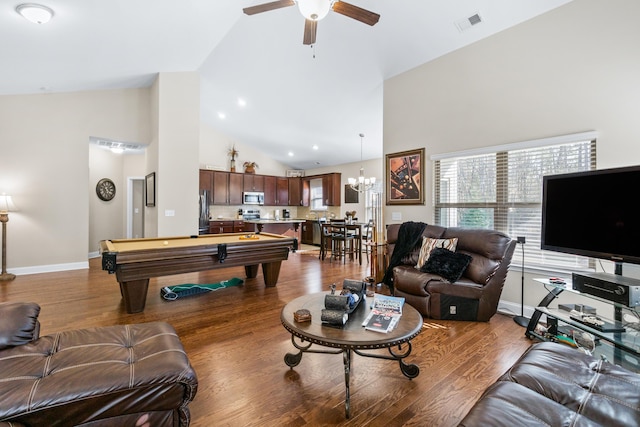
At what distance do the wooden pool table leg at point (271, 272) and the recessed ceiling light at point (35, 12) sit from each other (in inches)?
143

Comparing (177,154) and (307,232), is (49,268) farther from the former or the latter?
(307,232)

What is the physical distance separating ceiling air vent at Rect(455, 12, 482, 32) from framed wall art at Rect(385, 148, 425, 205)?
5.07 ft

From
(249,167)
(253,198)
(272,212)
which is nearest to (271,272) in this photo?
(253,198)

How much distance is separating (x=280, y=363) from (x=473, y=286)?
6.96 feet

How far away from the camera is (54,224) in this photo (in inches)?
199

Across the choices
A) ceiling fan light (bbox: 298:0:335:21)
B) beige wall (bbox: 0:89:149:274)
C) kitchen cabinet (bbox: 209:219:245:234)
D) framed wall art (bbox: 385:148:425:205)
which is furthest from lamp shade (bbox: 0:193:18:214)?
framed wall art (bbox: 385:148:425:205)

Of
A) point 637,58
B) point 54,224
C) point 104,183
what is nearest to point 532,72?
point 637,58

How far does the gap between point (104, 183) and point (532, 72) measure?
8613mm

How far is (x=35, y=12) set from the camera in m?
2.74

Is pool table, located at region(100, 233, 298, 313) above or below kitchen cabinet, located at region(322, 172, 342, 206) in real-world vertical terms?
below

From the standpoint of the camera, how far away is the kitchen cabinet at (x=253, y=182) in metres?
8.75

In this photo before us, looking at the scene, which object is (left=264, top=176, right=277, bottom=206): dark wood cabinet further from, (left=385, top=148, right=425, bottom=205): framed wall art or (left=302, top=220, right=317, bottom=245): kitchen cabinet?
(left=385, top=148, right=425, bottom=205): framed wall art

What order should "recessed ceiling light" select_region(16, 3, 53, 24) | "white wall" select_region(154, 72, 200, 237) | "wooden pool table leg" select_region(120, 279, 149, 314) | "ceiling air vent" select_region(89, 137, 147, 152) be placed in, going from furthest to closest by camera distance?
"ceiling air vent" select_region(89, 137, 147, 152), "white wall" select_region(154, 72, 200, 237), "wooden pool table leg" select_region(120, 279, 149, 314), "recessed ceiling light" select_region(16, 3, 53, 24)

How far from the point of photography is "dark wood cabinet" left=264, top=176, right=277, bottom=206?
917 centimetres
